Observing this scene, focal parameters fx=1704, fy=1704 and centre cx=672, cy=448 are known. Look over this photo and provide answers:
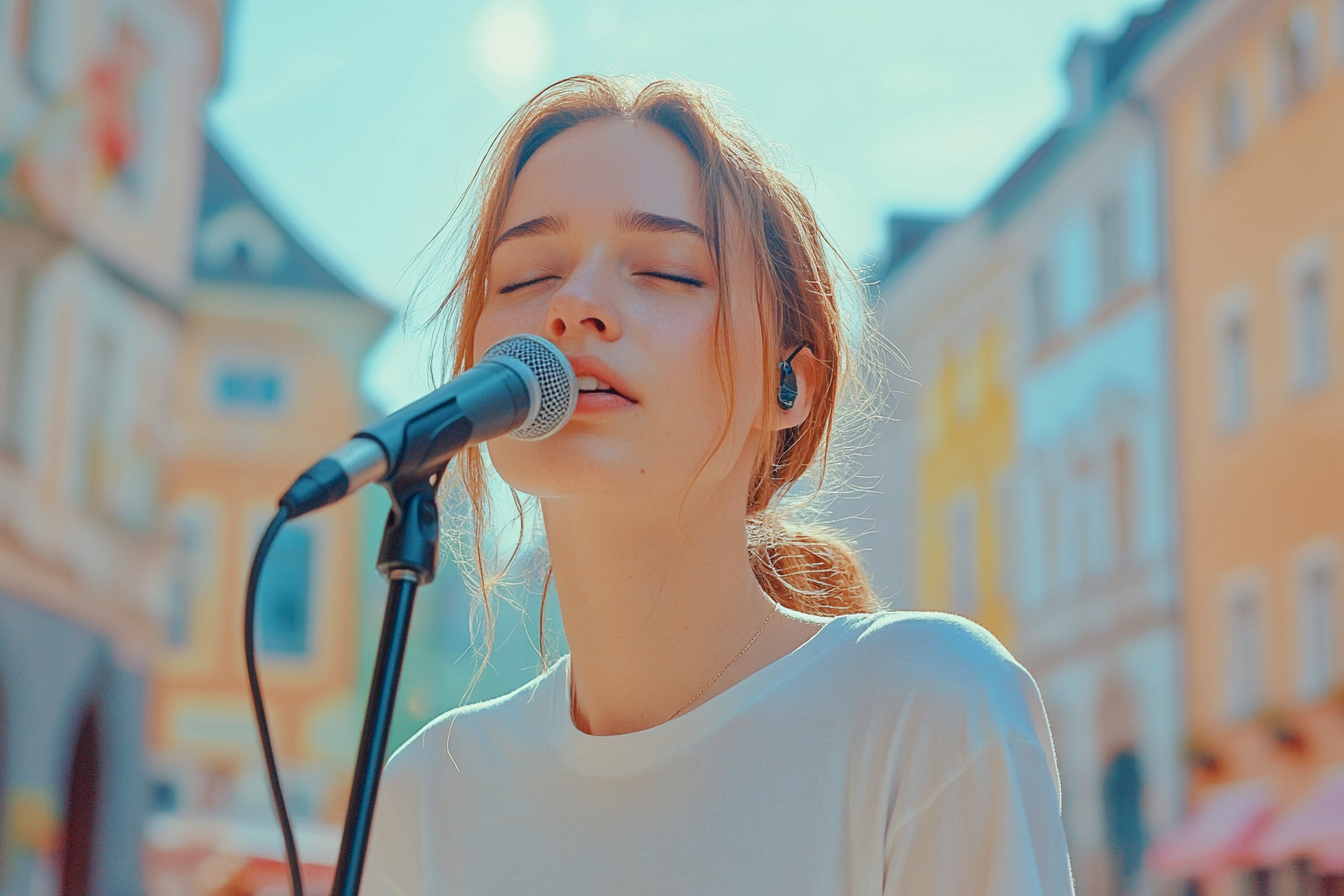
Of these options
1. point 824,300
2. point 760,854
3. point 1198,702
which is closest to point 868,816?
point 760,854

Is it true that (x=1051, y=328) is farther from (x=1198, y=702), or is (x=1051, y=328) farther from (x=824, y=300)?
(x=824, y=300)

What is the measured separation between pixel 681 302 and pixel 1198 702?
1584 centimetres

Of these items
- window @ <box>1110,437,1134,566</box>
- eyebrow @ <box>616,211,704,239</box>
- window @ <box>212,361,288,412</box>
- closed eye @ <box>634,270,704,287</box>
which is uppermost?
window @ <box>212,361,288,412</box>

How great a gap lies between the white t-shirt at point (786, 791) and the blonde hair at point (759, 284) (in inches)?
10.2

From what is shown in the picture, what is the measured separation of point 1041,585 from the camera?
765 inches

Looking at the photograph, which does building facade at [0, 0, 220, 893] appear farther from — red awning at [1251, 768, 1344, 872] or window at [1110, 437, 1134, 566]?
red awning at [1251, 768, 1344, 872]

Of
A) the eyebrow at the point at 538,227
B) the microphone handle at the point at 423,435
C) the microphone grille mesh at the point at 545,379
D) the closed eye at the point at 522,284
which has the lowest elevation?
the microphone handle at the point at 423,435

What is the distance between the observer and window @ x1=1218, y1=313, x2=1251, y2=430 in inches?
630

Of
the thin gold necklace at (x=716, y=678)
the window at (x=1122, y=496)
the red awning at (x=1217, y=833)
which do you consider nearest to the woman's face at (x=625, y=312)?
the thin gold necklace at (x=716, y=678)

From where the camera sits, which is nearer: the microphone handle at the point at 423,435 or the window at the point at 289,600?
the microphone handle at the point at 423,435

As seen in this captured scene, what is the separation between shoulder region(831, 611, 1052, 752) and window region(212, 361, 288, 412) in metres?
18.4

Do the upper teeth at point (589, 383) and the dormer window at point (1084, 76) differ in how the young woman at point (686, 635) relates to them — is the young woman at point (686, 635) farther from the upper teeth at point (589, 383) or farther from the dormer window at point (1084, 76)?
the dormer window at point (1084, 76)

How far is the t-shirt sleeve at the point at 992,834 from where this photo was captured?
1333 millimetres

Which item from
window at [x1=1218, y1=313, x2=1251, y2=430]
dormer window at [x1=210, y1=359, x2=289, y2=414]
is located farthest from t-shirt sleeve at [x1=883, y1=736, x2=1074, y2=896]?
dormer window at [x1=210, y1=359, x2=289, y2=414]
